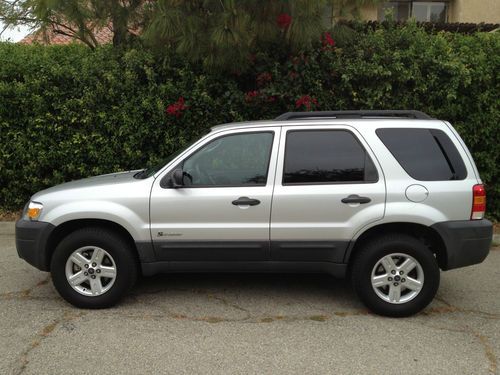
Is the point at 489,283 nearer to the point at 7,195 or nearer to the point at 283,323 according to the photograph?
the point at 283,323

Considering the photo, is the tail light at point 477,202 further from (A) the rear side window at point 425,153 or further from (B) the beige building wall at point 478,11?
(B) the beige building wall at point 478,11

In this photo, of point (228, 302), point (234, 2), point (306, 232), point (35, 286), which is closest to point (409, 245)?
point (306, 232)

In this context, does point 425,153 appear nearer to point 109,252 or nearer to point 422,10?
point 109,252

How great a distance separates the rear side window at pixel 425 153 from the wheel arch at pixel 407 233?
44cm

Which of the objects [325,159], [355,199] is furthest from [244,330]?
[325,159]

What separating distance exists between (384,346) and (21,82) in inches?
254

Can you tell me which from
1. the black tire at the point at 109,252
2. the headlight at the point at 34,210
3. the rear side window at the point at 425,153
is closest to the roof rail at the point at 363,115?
the rear side window at the point at 425,153

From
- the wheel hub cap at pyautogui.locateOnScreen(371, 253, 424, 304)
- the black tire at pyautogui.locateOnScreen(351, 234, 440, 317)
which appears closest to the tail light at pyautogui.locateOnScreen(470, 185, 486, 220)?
the black tire at pyautogui.locateOnScreen(351, 234, 440, 317)

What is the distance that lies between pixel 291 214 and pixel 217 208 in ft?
2.08

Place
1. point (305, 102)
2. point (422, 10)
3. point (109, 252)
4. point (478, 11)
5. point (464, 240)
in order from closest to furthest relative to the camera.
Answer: point (464, 240)
point (109, 252)
point (305, 102)
point (478, 11)
point (422, 10)

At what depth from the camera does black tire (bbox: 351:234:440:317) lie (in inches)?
170

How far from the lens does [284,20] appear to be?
6039 mm

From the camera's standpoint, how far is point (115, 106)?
7453mm

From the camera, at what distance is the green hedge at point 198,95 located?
712 cm
